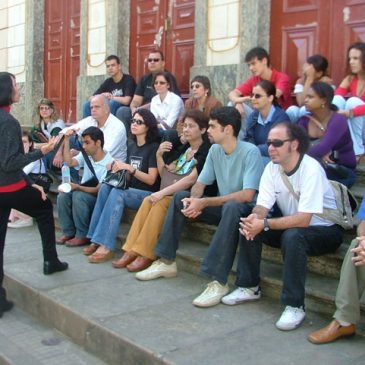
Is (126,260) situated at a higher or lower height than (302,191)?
lower

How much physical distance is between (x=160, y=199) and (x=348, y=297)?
2113mm

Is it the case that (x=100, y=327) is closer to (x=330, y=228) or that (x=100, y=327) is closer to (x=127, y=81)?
(x=330, y=228)

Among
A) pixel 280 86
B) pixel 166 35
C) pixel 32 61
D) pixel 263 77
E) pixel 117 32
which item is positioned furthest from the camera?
pixel 32 61

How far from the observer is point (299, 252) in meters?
3.84

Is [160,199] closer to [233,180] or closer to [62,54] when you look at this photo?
[233,180]

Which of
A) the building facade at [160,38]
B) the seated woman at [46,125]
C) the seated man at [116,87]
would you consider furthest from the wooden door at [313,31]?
the seated woman at [46,125]

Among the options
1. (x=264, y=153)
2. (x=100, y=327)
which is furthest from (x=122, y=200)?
(x=100, y=327)

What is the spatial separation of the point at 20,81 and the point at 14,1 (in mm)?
1708

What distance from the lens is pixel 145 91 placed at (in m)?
8.06

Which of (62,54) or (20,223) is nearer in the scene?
(20,223)

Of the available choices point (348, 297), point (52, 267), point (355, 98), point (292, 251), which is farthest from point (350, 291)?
point (52, 267)

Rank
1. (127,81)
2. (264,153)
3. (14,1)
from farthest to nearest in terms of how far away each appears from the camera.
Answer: (14,1) → (127,81) → (264,153)

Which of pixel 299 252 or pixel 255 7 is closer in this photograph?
pixel 299 252

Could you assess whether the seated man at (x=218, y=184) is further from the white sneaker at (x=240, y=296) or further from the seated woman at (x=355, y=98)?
the seated woman at (x=355, y=98)
